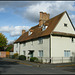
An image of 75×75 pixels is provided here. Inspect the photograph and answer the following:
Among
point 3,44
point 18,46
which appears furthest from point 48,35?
point 3,44

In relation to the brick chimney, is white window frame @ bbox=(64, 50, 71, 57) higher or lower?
lower

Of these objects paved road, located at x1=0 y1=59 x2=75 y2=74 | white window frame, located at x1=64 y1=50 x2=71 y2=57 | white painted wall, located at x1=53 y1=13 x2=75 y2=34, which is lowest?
paved road, located at x1=0 y1=59 x2=75 y2=74

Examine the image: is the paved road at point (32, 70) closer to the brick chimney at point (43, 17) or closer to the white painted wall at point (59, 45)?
the white painted wall at point (59, 45)

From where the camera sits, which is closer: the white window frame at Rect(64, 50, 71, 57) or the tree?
the white window frame at Rect(64, 50, 71, 57)

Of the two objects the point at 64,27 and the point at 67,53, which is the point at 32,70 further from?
the point at 64,27

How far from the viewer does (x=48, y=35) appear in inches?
864

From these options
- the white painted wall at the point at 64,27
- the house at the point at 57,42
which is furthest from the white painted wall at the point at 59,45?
the white painted wall at the point at 64,27

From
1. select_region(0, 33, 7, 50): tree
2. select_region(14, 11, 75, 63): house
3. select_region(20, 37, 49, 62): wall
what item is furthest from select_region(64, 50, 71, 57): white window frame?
select_region(0, 33, 7, 50): tree

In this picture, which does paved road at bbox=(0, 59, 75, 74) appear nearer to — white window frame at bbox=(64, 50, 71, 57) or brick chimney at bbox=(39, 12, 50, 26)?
white window frame at bbox=(64, 50, 71, 57)

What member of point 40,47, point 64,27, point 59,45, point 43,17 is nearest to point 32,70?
point 59,45

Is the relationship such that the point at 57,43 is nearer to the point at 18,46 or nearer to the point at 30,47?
the point at 30,47

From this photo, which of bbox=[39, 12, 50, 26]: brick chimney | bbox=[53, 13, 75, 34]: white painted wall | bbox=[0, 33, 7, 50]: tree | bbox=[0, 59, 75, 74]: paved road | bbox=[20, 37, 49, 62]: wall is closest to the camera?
bbox=[0, 59, 75, 74]: paved road

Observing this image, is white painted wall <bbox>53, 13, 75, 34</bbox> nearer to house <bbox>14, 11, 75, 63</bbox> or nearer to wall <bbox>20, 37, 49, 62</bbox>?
house <bbox>14, 11, 75, 63</bbox>

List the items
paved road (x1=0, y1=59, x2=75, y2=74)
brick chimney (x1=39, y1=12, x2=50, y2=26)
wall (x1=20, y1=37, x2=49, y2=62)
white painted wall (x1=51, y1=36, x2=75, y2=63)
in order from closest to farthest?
paved road (x1=0, y1=59, x2=75, y2=74) → white painted wall (x1=51, y1=36, x2=75, y2=63) → wall (x1=20, y1=37, x2=49, y2=62) → brick chimney (x1=39, y1=12, x2=50, y2=26)
